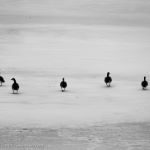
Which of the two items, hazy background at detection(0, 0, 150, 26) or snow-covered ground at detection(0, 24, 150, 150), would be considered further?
hazy background at detection(0, 0, 150, 26)

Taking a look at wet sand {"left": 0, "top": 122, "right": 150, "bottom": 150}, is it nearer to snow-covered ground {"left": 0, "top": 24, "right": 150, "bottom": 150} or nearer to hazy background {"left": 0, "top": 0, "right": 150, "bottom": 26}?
snow-covered ground {"left": 0, "top": 24, "right": 150, "bottom": 150}

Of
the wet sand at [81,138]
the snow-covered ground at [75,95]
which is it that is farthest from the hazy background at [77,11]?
the wet sand at [81,138]

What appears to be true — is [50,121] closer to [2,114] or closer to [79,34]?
[2,114]

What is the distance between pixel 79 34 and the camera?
3256cm

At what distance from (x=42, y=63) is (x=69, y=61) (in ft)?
4.72

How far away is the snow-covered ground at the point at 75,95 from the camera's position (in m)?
10.3

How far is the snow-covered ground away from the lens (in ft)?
33.7

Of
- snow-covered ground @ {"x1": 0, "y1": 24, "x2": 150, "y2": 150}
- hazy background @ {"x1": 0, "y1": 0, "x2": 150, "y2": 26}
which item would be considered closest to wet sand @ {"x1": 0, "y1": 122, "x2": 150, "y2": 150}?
snow-covered ground @ {"x1": 0, "y1": 24, "x2": 150, "y2": 150}

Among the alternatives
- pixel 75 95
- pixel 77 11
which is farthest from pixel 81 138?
pixel 77 11

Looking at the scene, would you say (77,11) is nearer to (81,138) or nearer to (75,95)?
(75,95)

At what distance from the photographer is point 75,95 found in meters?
14.9

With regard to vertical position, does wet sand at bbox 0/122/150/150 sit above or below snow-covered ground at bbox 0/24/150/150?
below

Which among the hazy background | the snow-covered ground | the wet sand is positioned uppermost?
the hazy background

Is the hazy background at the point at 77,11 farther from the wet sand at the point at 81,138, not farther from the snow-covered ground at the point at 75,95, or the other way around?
the wet sand at the point at 81,138
